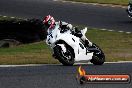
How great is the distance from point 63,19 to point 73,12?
2766 millimetres

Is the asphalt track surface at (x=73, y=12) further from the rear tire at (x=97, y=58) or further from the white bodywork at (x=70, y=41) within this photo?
the white bodywork at (x=70, y=41)

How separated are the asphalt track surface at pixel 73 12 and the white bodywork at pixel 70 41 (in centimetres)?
1349

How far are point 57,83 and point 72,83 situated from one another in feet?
1.06

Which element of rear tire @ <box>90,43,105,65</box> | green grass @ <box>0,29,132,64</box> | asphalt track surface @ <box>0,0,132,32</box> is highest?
rear tire @ <box>90,43,105,65</box>

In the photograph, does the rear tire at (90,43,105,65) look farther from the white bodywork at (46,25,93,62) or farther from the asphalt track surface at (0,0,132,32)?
the asphalt track surface at (0,0,132,32)

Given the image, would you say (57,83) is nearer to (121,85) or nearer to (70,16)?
(121,85)

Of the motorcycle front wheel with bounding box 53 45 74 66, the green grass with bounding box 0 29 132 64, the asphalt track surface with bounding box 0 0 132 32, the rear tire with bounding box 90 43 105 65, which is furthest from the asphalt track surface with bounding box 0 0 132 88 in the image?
the green grass with bounding box 0 29 132 64

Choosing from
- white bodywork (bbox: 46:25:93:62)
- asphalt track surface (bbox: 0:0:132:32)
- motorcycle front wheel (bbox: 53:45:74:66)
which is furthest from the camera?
asphalt track surface (bbox: 0:0:132:32)

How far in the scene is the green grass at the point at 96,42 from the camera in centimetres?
1731

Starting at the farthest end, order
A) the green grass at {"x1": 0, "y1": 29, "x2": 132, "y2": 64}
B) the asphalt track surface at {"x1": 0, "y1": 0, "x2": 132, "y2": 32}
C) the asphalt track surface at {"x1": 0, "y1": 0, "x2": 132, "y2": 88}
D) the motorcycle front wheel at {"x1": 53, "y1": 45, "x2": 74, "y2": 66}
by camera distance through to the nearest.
A: the asphalt track surface at {"x1": 0, "y1": 0, "x2": 132, "y2": 32} < the green grass at {"x1": 0, "y1": 29, "x2": 132, "y2": 64} < the motorcycle front wheel at {"x1": 53, "y1": 45, "x2": 74, "y2": 66} < the asphalt track surface at {"x1": 0, "y1": 0, "x2": 132, "y2": 88}

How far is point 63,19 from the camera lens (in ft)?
106

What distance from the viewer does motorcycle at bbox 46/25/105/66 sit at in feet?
51.2

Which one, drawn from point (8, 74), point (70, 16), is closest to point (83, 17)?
point (70, 16)

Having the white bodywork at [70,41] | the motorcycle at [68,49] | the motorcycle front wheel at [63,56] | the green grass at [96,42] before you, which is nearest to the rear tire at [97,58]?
the motorcycle at [68,49]
